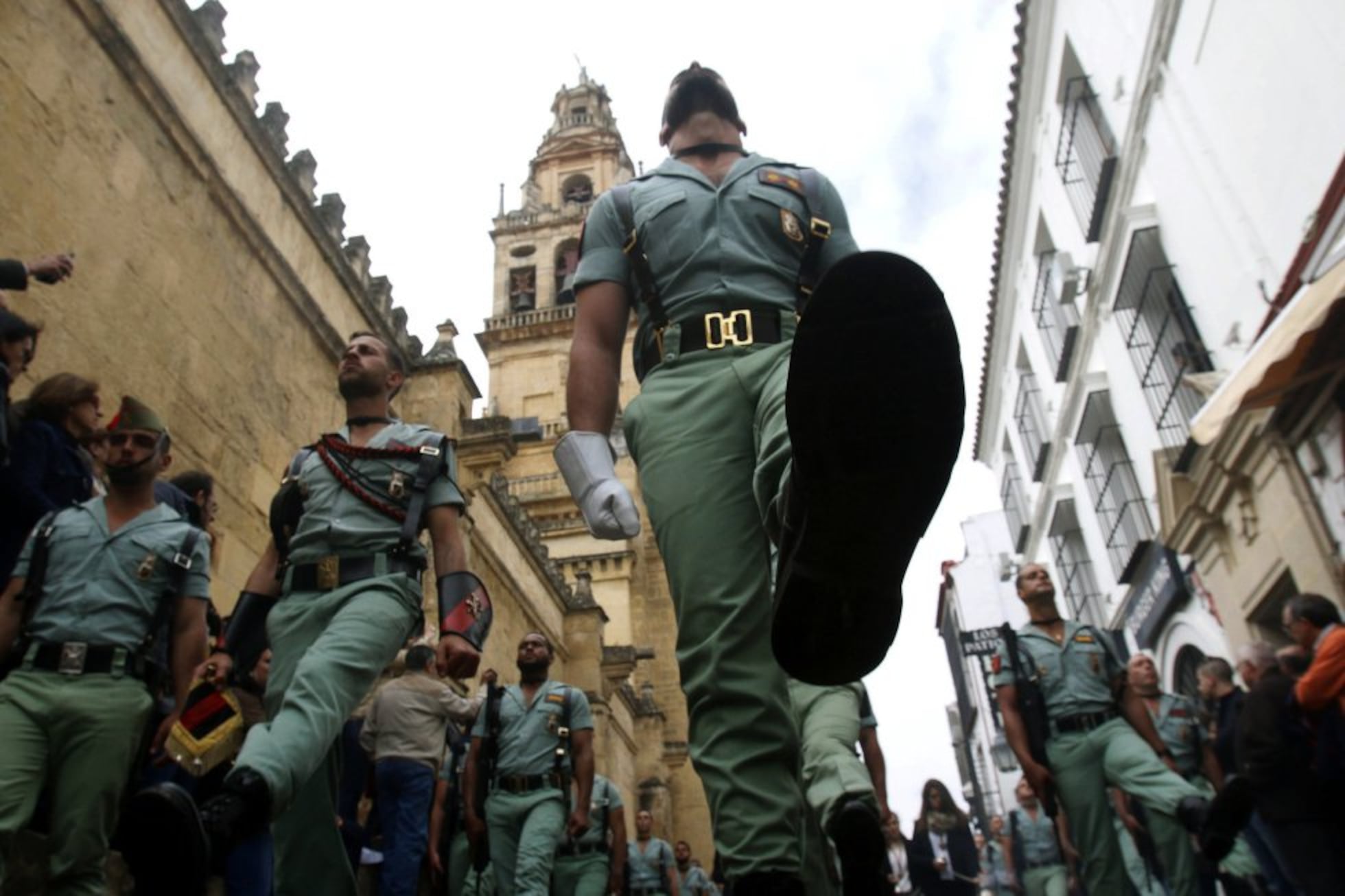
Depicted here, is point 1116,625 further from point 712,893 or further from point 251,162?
point 251,162

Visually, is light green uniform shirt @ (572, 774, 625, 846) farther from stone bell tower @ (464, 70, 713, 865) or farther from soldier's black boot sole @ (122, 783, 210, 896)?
stone bell tower @ (464, 70, 713, 865)

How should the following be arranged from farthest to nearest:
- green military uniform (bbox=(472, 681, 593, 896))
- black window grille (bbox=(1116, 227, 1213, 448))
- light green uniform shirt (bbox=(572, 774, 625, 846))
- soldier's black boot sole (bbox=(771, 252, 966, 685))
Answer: black window grille (bbox=(1116, 227, 1213, 448)), light green uniform shirt (bbox=(572, 774, 625, 846)), green military uniform (bbox=(472, 681, 593, 896)), soldier's black boot sole (bbox=(771, 252, 966, 685))

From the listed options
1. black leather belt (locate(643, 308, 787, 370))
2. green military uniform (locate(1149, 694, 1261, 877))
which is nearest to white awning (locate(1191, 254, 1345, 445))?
green military uniform (locate(1149, 694, 1261, 877))

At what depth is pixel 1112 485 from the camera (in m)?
16.9

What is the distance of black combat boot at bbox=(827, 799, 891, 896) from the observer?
6.56 ft

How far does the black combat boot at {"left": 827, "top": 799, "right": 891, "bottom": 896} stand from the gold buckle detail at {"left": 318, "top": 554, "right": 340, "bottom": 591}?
1923 millimetres

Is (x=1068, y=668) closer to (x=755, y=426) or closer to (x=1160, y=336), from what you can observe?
(x=755, y=426)

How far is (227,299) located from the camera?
9859 millimetres

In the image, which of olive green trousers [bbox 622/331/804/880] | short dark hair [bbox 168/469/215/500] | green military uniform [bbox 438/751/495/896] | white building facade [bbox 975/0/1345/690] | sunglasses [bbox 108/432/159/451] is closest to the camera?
olive green trousers [bbox 622/331/804/880]

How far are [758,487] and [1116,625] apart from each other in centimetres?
1717

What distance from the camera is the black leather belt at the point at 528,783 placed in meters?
6.16

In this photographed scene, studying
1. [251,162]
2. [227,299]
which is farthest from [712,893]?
[251,162]

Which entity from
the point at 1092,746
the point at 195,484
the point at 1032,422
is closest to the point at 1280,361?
the point at 1092,746

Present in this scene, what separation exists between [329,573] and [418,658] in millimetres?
3948
